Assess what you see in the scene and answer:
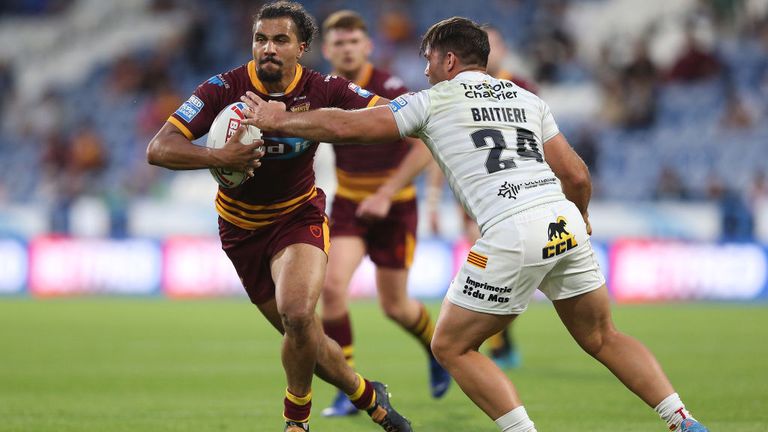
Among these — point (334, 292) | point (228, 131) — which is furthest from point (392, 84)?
point (228, 131)

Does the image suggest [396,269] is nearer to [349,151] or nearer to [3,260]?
[349,151]

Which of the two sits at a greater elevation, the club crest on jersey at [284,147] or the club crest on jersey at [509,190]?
the club crest on jersey at [284,147]

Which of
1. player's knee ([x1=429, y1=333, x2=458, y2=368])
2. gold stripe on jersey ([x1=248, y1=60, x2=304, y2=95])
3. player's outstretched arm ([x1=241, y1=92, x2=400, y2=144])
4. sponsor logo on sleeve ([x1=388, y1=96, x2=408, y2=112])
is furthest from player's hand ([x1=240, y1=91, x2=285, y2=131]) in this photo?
player's knee ([x1=429, y1=333, x2=458, y2=368])

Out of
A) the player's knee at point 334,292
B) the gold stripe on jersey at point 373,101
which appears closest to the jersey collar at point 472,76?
the gold stripe on jersey at point 373,101

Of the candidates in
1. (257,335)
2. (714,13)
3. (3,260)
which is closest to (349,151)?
(257,335)

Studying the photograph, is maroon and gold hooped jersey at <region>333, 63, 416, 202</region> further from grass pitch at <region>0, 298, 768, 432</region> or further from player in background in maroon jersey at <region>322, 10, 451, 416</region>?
grass pitch at <region>0, 298, 768, 432</region>

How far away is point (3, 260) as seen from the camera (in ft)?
58.2

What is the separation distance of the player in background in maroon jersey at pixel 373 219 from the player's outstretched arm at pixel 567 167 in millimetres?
2395

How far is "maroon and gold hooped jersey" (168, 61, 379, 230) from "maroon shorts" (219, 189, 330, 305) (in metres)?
0.05

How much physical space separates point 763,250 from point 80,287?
10724mm

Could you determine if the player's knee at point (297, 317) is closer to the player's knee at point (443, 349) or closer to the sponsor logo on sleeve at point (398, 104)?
the player's knee at point (443, 349)

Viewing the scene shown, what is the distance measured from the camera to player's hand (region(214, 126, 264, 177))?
536 cm

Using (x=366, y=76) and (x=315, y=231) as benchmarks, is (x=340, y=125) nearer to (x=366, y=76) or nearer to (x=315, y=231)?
(x=315, y=231)

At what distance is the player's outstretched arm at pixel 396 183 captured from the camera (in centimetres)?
762
